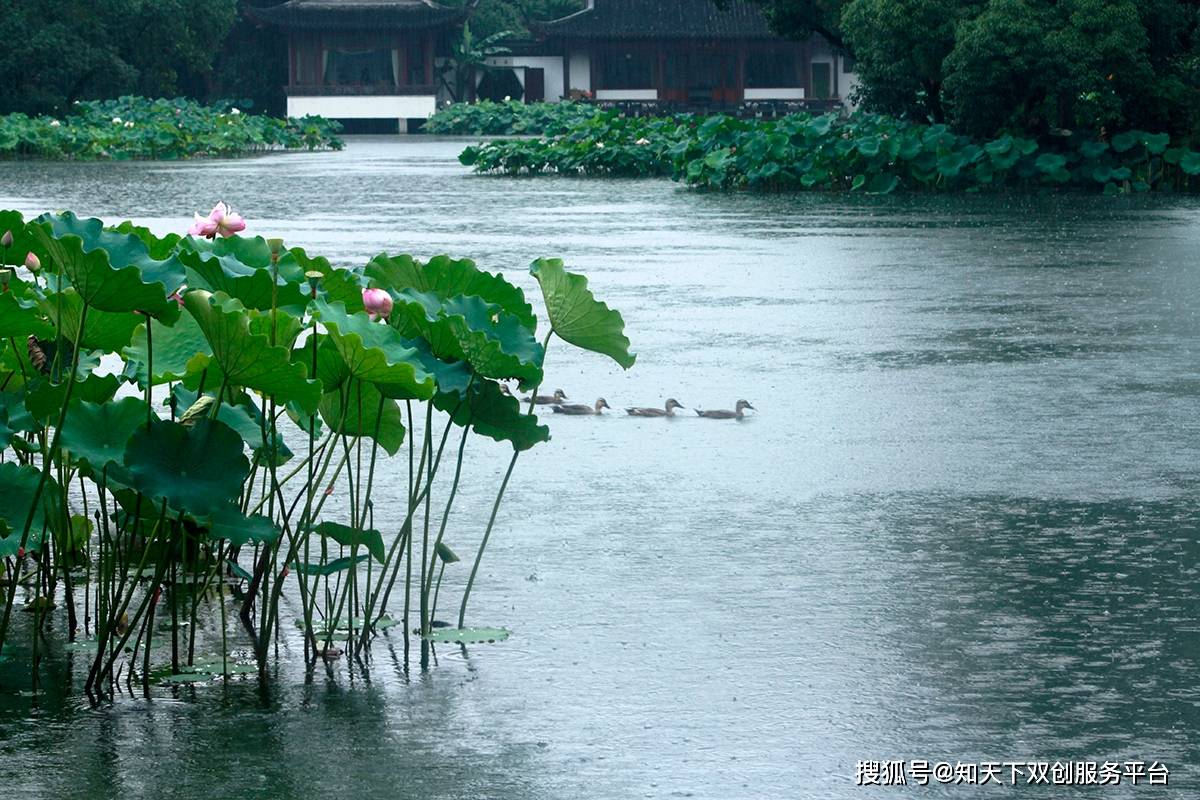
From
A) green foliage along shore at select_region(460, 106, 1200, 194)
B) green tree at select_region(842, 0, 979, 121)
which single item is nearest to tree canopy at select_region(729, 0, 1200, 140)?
green tree at select_region(842, 0, 979, 121)

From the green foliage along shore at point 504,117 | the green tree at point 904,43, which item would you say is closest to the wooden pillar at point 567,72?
the green foliage along shore at point 504,117

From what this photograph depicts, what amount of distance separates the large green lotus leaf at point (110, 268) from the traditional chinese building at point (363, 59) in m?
49.2

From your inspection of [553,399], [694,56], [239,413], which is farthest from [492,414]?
[694,56]

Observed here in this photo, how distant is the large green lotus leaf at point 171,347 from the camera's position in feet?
11.8

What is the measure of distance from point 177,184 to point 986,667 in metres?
20.5

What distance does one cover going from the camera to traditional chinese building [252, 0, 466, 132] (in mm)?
51781

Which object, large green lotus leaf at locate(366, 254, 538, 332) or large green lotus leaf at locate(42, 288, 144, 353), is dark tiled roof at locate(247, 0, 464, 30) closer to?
large green lotus leaf at locate(366, 254, 538, 332)

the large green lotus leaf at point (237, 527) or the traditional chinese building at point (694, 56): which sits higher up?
the traditional chinese building at point (694, 56)

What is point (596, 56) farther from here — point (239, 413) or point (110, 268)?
point (110, 268)

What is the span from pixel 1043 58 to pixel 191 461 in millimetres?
17720

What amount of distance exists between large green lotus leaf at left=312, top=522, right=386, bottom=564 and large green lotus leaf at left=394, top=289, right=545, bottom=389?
0.38 meters

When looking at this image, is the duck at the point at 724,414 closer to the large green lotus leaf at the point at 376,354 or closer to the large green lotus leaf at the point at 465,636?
the large green lotus leaf at the point at 465,636

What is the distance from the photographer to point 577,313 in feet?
12.0

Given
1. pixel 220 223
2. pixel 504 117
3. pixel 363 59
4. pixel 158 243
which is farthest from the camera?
pixel 363 59
